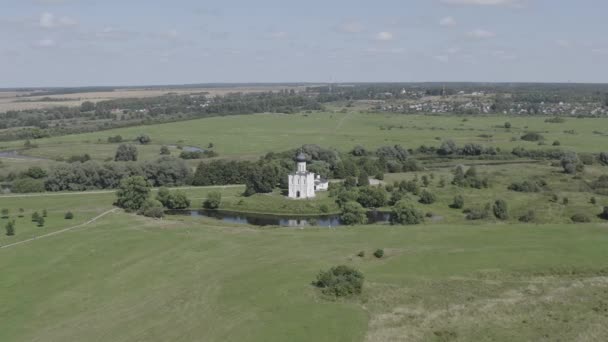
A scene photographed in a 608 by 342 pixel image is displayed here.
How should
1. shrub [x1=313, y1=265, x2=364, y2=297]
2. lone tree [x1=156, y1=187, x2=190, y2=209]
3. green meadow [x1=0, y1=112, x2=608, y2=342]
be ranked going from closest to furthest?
1. green meadow [x1=0, y1=112, x2=608, y2=342]
2. shrub [x1=313, y1=265, x2=364, y2=297]
3. lone tree [x1=156, y1=187, x2=190, y2=209]

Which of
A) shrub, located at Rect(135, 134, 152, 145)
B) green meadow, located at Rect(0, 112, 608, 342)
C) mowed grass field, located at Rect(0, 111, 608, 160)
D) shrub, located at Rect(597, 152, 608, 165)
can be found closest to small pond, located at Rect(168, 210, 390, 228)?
green meadow, located at Rect(0, 112, 608, 342)

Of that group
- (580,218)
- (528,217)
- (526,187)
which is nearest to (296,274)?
(528,217)

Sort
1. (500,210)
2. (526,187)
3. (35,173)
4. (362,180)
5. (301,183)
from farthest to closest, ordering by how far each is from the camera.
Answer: (35,173), (362,180), (526,187), (301,183), (500,210)

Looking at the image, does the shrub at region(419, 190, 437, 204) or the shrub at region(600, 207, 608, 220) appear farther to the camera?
the shrub at region(419, 190, 437, 204)

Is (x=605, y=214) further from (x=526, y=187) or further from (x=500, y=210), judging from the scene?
(x=526, y=187)

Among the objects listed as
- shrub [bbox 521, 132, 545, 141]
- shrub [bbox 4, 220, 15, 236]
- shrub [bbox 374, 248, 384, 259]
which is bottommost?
shrub [bbox 4, 220, 15, 236]

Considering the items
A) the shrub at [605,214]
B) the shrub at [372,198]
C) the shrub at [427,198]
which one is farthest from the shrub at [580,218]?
the shrub at [372,198]

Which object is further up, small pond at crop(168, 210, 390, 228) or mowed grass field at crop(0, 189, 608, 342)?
mowed grass field at crop(0, 189, 608, 342)

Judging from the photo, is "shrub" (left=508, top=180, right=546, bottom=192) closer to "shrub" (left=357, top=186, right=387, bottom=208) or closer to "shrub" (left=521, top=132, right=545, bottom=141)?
"shrub" (left=357, top=186, right=387, bottom=208)

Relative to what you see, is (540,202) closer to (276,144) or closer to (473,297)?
(473,297)
